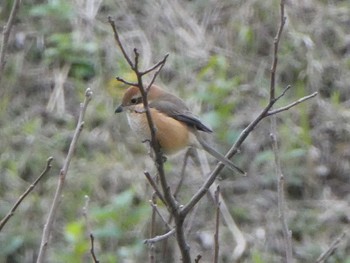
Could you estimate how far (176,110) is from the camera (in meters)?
3.55

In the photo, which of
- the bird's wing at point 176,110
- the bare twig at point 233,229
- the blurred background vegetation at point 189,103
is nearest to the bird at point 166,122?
the bird's wing at point 176,110

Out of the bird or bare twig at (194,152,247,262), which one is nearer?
the bird

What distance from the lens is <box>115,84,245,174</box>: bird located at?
130 inches

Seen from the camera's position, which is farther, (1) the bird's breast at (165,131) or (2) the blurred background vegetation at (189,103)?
(2) the blurred background vegetation at (189,103)

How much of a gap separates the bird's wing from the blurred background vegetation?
1.10 metres

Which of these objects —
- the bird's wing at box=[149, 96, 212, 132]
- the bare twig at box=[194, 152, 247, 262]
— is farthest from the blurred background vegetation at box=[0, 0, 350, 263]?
the bird's wing at box=[149, 96, 212, 132]

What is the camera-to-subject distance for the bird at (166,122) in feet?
10.8

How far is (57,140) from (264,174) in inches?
53.5

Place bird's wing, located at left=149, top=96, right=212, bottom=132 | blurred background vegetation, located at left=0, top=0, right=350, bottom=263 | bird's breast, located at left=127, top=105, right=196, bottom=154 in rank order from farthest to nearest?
blurred background vegetation, located at left=0, top=0, right=350, bottom=263 < bird's wing, located at left=149, top=96, right=212, bottom=132 < bird's breast, located at left=127, top=105, right=196, bottom=154

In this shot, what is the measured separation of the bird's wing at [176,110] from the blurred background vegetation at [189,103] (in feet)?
3.60

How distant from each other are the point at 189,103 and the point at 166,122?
2.30 meters

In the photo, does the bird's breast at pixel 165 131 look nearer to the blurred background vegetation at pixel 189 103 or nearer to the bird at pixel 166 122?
the bird at pixel 166 122

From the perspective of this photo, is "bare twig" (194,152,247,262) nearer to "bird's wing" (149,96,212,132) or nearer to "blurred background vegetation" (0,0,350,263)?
"blurred background vegetation" (0,0,350,263)

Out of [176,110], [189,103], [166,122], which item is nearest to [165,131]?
[166,122]
